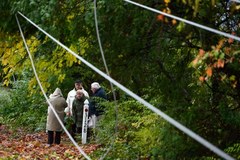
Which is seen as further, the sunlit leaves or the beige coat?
the beige coat

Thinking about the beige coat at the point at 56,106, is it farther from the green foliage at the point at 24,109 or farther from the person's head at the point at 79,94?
the green foliage at the point at 24,109

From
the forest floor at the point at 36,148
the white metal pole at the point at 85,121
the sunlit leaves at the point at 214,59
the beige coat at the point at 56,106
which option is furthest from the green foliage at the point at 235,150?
the beige coat at the point at 56,106

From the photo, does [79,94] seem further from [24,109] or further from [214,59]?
[214,59]

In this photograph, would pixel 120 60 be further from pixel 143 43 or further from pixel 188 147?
pixel 188 147

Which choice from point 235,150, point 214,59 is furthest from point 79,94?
point 214,59

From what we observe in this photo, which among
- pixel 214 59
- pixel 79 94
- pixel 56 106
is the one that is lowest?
pixel 56 106

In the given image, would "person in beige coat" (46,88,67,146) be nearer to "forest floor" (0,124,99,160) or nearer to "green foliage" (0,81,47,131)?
"forest floor" (0,124,99,160)

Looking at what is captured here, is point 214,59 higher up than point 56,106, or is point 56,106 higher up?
point 214,59

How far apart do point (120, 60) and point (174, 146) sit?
1.65 metres

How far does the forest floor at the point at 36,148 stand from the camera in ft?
37.0

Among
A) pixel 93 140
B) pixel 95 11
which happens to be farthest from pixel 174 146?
pixel 93 140

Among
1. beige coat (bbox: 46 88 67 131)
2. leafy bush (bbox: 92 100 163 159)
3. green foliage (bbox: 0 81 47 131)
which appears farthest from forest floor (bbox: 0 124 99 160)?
green foliage (bbox: 0 81 47 131)

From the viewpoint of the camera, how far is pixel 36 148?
1286 cm

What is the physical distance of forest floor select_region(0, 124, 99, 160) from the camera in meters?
11.3
